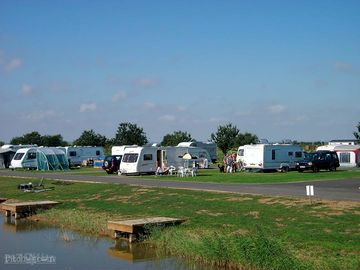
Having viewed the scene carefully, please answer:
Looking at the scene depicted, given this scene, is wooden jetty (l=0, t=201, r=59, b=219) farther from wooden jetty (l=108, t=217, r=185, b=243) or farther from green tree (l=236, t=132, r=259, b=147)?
green tree (l=236, t=132, r=259, b=147)

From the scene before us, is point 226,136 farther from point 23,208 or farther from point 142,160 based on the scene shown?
point 23,208

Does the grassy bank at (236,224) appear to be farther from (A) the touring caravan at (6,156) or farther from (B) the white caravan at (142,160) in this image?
(A) the touring caravan at (6,156)

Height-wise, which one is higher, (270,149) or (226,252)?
(270,149)

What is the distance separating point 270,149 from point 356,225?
28786 mm

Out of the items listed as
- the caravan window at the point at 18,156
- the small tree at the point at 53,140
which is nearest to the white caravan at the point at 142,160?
the caravan window at the point at 18,156

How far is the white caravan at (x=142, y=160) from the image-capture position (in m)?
40.4

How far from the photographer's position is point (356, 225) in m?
13.5

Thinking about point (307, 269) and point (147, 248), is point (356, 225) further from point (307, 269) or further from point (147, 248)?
point (147, 248)

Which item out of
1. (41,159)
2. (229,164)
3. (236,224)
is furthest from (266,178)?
(41,159)

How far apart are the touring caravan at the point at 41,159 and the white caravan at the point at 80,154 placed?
6.12 metres

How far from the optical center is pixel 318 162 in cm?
4000

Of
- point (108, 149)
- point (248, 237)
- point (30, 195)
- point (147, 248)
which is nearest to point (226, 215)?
point (147, 248)

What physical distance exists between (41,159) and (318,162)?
26049 millimetres

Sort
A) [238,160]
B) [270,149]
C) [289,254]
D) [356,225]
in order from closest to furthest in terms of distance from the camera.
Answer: [289,254] < [356,225] < [270,149] < [238,160]
